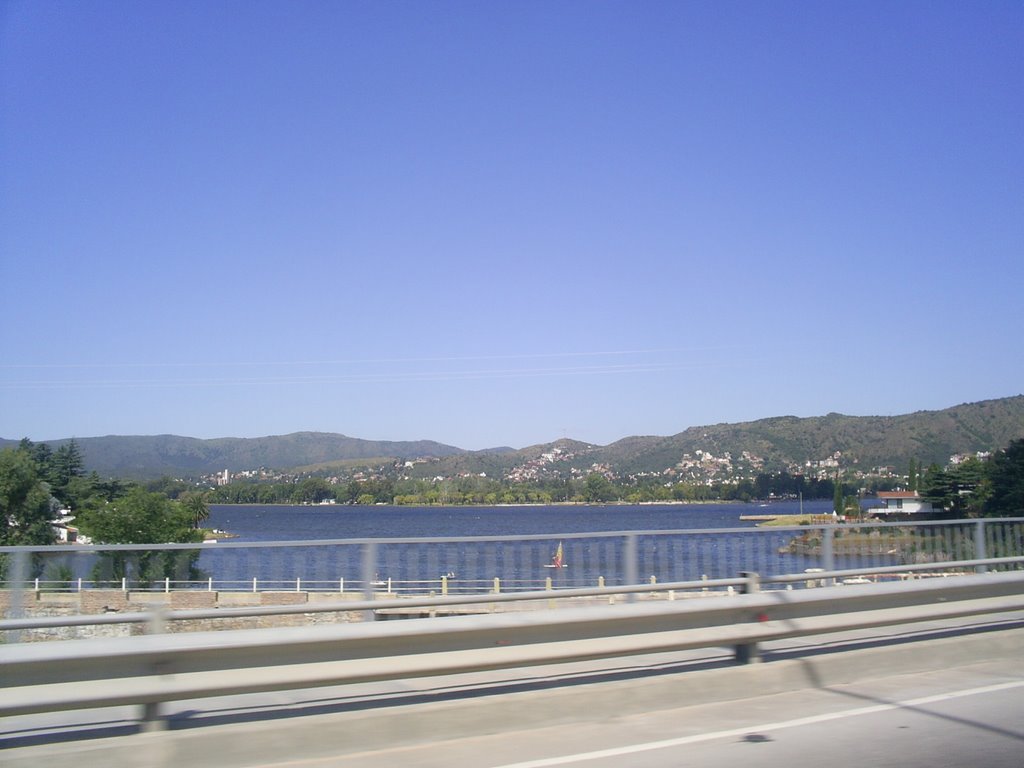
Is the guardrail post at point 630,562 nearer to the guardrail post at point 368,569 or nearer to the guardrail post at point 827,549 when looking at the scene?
the guardrail post at point 368,569

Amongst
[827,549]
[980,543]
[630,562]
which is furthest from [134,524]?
[980,543]

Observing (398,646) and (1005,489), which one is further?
(1005,489)

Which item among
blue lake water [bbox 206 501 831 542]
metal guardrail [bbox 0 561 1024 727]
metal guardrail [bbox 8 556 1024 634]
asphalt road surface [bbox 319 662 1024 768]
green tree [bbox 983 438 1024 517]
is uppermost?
green tree [bbox 983 438 1024 517]

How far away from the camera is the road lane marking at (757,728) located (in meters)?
6.15

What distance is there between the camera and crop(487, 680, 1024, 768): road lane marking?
20.2 ft

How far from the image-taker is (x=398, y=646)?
662 cm

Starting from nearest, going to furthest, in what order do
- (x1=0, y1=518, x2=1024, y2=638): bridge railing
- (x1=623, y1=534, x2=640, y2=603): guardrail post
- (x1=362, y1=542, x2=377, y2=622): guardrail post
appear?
(x1=362, y1=542, x2=377, y2=622): guardrail post < (x1=0, y1=518, x2=1024, y2=638): bridge railing < (x1=623, y1=534, x2=640, y2=603): guardrail post

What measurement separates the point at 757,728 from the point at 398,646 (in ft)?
9.21

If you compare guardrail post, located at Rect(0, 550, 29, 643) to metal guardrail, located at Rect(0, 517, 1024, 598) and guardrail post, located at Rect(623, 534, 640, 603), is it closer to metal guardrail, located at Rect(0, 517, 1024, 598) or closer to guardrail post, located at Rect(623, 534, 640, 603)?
metal guardrail, located at Rect(0, 517, 1024, 598)

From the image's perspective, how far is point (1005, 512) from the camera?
18906 mm

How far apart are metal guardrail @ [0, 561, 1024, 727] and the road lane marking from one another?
86 cm

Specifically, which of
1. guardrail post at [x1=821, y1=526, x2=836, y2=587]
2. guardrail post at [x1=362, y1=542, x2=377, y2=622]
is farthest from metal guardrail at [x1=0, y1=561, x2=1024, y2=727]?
guardrail post at [x1=821, y1=526, x2=836, y2=587]

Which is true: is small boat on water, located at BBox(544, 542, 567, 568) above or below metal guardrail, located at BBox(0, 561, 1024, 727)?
above

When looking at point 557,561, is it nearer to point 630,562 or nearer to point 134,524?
point 630,562
